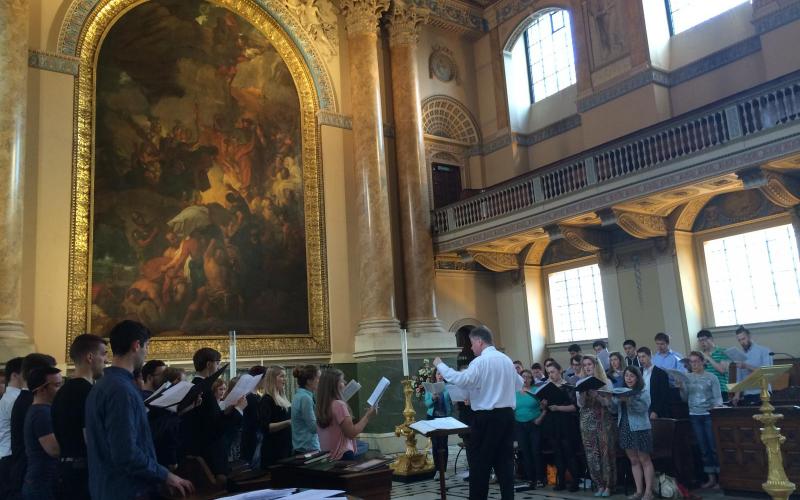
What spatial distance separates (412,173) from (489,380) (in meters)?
10.7

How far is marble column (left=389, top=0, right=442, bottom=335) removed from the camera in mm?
15555

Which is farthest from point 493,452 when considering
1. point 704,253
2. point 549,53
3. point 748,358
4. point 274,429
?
point 549,53

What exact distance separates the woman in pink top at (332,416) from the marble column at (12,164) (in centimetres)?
727

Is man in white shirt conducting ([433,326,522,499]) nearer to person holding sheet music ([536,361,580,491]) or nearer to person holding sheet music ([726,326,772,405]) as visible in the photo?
person holding sheet music ([536,361,580,491])

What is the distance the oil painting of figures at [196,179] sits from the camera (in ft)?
41.2

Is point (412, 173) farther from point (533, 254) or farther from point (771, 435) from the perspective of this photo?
point (771, 435)

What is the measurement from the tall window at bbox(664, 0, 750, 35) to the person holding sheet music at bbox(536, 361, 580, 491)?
32.0ft

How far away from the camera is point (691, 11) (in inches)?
583

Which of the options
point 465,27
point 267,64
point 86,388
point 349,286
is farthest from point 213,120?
point 86,388

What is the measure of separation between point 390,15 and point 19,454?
46.9 ft

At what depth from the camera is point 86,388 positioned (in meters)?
3.83

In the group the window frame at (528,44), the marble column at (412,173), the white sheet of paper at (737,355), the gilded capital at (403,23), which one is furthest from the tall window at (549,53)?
the white sheet of paper at (737,355)

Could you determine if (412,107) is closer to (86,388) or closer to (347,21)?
(347,21)

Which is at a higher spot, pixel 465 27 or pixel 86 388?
pixel 465 27
